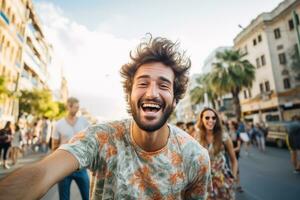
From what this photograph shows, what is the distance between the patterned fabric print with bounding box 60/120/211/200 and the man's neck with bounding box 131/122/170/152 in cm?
3

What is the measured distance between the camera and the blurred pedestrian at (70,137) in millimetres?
3564

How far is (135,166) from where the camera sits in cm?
151

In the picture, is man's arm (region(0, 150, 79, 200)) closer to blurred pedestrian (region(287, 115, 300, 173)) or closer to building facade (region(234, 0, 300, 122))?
blurred pedestrian (region(287, 115, 300, 173))

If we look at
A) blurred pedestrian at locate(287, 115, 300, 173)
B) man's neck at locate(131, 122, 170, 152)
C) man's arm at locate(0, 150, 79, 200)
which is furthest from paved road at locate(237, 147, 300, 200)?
man's arm at locate(0, 150, 79, 200)

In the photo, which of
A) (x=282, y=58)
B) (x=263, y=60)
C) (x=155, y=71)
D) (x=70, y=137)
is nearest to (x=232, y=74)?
(x=282, y=58)

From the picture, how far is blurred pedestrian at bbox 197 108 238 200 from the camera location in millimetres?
3338

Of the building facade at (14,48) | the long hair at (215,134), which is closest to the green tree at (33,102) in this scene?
the building facade at (14,48)

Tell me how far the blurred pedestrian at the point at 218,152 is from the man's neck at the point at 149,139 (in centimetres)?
194

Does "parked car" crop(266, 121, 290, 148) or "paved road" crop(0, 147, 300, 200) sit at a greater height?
"parked car" crop(266, 121, 290, 148)

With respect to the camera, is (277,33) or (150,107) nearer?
(150,107)

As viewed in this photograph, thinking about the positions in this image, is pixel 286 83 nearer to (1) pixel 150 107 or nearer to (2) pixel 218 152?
(2) pixel 218 152

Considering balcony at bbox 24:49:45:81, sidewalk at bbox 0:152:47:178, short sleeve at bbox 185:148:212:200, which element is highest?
balcony at bbox 24:49:45:81

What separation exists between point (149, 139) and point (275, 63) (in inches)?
1366

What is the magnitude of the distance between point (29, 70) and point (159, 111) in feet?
127
